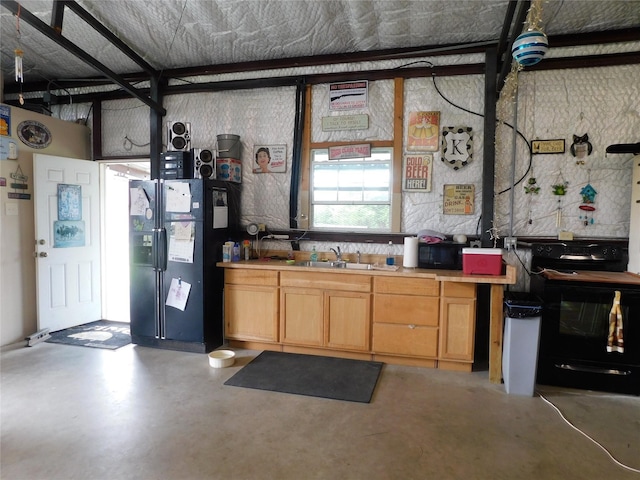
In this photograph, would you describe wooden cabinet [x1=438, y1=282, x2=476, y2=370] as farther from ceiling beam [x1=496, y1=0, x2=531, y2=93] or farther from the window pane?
ceiling beam [x1=496, y1=0, x2=531, y2=93]

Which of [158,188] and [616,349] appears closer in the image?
[616,349]

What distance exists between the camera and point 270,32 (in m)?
3.83

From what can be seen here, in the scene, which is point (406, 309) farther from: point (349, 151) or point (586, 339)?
point (349, 151)

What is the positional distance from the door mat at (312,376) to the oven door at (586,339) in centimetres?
148

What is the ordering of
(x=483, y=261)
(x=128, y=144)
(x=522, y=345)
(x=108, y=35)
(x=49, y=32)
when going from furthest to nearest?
(x=128, y=144) < (x=108, y=35) < (x=483, y=261) < (x=49, y=32) < (x=522, y=345)

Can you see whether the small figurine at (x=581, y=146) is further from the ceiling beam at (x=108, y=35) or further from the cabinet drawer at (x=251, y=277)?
the ceiling beam at (x=108, y=35)

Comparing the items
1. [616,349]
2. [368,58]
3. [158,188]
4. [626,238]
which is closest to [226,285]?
[158,188]

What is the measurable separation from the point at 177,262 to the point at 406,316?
2389 millimetres

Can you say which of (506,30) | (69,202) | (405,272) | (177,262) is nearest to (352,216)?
(405,272)

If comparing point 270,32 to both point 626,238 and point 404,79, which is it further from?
point 626,238

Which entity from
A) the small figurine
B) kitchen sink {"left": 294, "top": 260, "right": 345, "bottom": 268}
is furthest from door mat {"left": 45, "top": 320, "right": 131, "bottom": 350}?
the small figurine

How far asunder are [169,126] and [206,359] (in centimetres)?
271

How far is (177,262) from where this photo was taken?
408 cm

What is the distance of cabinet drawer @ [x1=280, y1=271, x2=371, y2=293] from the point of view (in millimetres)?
3732
